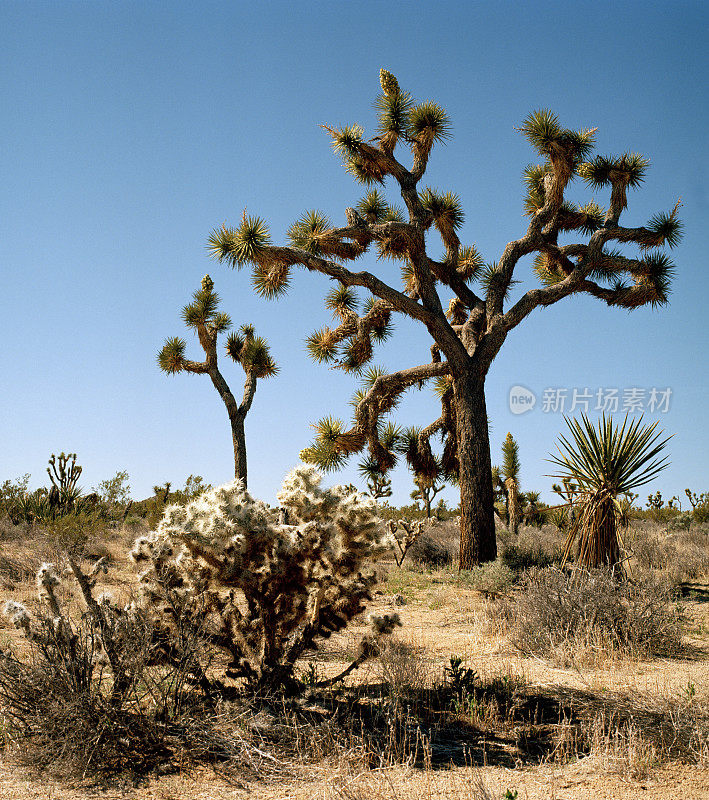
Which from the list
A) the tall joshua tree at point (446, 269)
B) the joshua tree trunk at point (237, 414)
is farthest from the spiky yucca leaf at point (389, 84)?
the joshua tree trunk at point (237, 414)

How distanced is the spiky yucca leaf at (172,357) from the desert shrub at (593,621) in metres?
13.5

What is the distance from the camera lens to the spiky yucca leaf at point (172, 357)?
18.0 m

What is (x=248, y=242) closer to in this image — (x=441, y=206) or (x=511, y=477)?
(x=441, y=206)

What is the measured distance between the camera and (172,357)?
708 inches

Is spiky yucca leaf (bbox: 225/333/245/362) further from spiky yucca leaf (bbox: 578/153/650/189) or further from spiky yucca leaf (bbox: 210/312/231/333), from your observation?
spiky yucca leaf (bbox: 578/153/650/189)

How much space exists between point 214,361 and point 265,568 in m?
14.7

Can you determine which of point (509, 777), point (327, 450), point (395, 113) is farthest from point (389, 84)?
point (509, 777)

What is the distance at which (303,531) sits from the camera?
4.30 metres

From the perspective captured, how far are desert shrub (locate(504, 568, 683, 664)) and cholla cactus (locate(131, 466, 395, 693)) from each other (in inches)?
102

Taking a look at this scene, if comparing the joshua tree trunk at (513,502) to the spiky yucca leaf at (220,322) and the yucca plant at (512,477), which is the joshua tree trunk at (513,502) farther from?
the spiky yucca leaf at (220,322)

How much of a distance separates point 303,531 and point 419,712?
1.61 m

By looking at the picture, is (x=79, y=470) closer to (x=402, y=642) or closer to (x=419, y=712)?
(x=402, y=642)

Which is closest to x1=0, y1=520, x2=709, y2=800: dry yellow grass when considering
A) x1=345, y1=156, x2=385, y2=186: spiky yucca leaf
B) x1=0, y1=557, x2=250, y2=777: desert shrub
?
x1=0, y1=557, x2=250, y2=777: desert shrub

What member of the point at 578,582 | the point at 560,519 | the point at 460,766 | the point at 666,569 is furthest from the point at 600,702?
the point at 560,519
